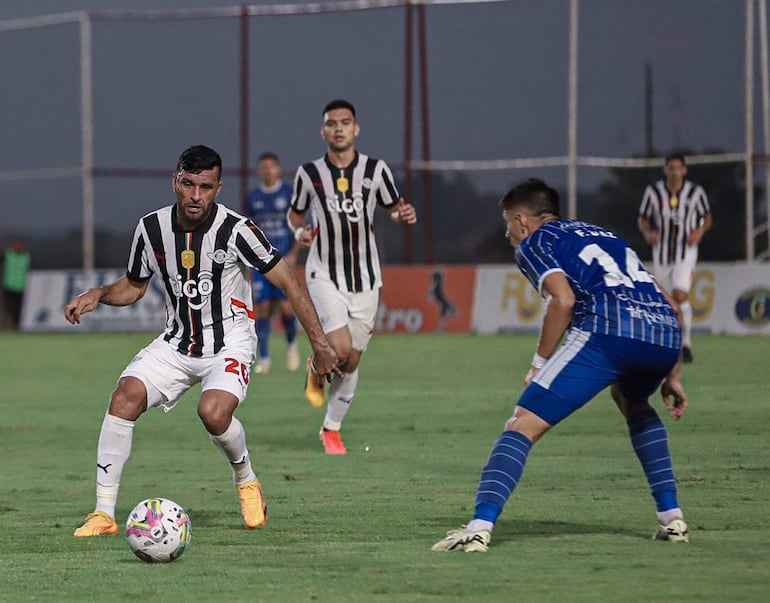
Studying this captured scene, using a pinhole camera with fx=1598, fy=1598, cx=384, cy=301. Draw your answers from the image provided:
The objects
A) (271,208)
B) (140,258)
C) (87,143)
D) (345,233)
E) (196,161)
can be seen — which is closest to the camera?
(196,161)

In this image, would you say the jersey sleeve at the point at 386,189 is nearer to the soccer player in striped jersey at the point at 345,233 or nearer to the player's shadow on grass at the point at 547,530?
the soccer player in striped jersey at the point at 345,233

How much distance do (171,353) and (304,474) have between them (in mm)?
1988

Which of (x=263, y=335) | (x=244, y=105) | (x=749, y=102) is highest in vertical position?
(x=244, y=105)

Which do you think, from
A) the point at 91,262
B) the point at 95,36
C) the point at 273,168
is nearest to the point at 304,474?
the point at 273,168

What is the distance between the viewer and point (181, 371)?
7844mm

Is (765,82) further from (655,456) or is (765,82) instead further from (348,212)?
(655,456)

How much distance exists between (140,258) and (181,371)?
1.99 ft

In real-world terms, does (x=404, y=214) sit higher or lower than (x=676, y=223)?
higher

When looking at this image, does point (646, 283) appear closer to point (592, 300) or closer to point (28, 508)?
point (592, 300)

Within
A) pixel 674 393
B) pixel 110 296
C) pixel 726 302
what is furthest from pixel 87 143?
pixel 674 393

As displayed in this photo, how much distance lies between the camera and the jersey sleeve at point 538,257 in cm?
659

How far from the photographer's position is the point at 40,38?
3341cm

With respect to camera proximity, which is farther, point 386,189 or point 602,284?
point 386,189

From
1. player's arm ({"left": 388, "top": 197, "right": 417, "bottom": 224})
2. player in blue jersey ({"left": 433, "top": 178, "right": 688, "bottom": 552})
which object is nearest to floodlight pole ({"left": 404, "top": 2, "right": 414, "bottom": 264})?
player's arm ({"left": 388, "top": 197, "right": 417, "bottom": 224})
